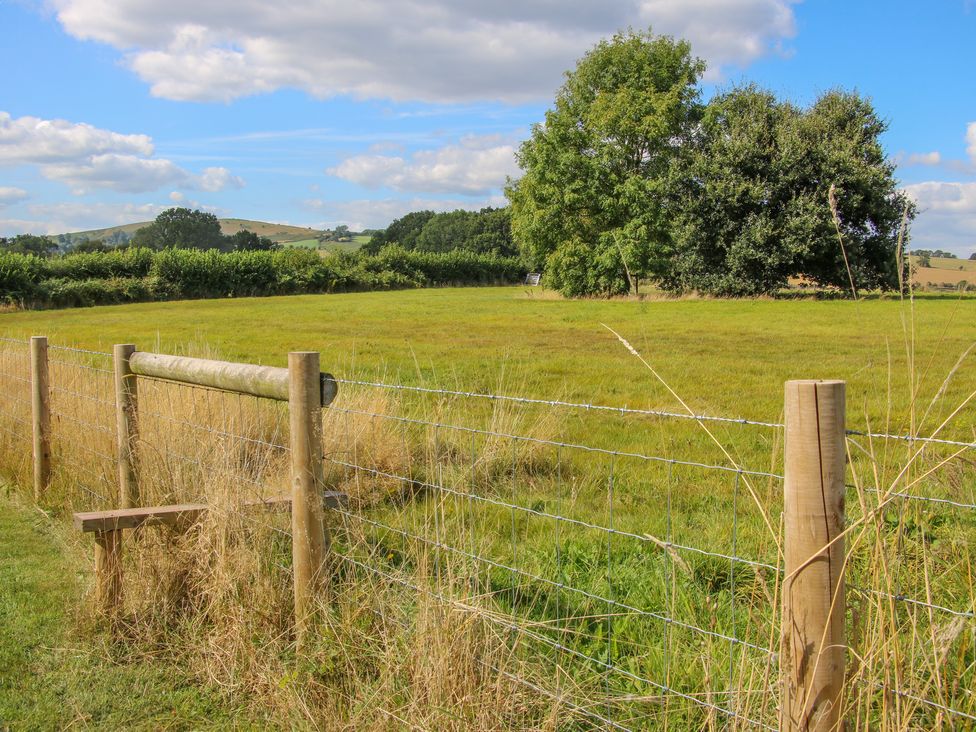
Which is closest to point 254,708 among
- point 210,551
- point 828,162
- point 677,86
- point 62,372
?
point 210,551

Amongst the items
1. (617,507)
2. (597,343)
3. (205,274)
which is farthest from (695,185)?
(617,507)

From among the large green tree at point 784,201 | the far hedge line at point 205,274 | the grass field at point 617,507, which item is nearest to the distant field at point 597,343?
the grass field at point 617,507

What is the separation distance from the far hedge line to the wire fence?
3821cm

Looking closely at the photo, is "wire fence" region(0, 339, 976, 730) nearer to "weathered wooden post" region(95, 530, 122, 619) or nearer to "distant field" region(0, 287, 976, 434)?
"weathered wooden post" region(95, 530, 122, 619)

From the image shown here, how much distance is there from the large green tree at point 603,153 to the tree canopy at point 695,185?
0.08m

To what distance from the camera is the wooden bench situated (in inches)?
170

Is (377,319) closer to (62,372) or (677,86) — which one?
(62,372)

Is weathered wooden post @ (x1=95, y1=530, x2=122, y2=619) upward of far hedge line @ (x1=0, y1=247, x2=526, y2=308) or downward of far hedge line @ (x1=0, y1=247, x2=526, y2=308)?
downward

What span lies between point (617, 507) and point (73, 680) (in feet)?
12.0

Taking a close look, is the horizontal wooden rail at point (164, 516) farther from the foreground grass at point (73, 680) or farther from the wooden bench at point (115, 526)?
the foreground grass at point (73, 680)

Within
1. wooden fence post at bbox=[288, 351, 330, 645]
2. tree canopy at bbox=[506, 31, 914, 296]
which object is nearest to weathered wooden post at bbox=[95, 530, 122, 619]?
wooden fence post at bbox=[288, 351, 330, 645]

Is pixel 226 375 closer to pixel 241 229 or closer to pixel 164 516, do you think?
pixel 164 516

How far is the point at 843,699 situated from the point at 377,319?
25.8 meters

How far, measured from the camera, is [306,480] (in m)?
3.78
